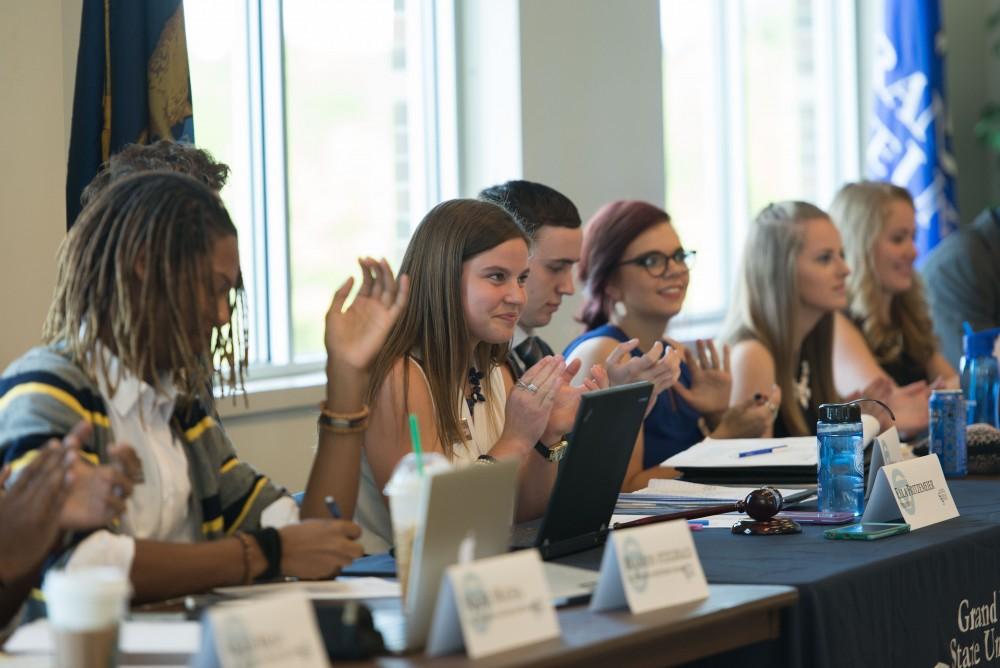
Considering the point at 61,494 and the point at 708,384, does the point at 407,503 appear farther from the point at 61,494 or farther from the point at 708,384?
the point at 708,384

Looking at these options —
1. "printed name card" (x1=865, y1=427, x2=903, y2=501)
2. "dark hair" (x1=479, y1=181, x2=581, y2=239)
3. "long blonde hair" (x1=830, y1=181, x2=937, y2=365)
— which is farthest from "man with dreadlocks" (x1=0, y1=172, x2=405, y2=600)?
"long blonde hair" (x1=830, y1=181, x2=937, y2=365)

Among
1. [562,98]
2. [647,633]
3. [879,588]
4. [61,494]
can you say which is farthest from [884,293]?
[61,494]

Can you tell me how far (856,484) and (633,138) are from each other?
2.67 metres

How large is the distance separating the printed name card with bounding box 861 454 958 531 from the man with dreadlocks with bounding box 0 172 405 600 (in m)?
0.91

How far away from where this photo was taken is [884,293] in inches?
168

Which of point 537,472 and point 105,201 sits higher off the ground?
point 105,201

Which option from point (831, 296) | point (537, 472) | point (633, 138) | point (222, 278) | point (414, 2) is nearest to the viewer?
point (222, 278)

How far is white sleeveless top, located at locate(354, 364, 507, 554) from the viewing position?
2.38 meters

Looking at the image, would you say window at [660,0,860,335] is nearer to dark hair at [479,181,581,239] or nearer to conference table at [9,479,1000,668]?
dark hair at [479,181,581,239]

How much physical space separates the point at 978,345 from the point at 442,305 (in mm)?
1504

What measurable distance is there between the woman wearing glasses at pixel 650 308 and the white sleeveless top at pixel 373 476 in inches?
26.1

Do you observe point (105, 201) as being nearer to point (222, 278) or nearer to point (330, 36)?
point (222, 278)

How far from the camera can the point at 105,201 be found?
180 cm

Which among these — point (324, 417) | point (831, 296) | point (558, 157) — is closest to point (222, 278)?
point (324, 417)
